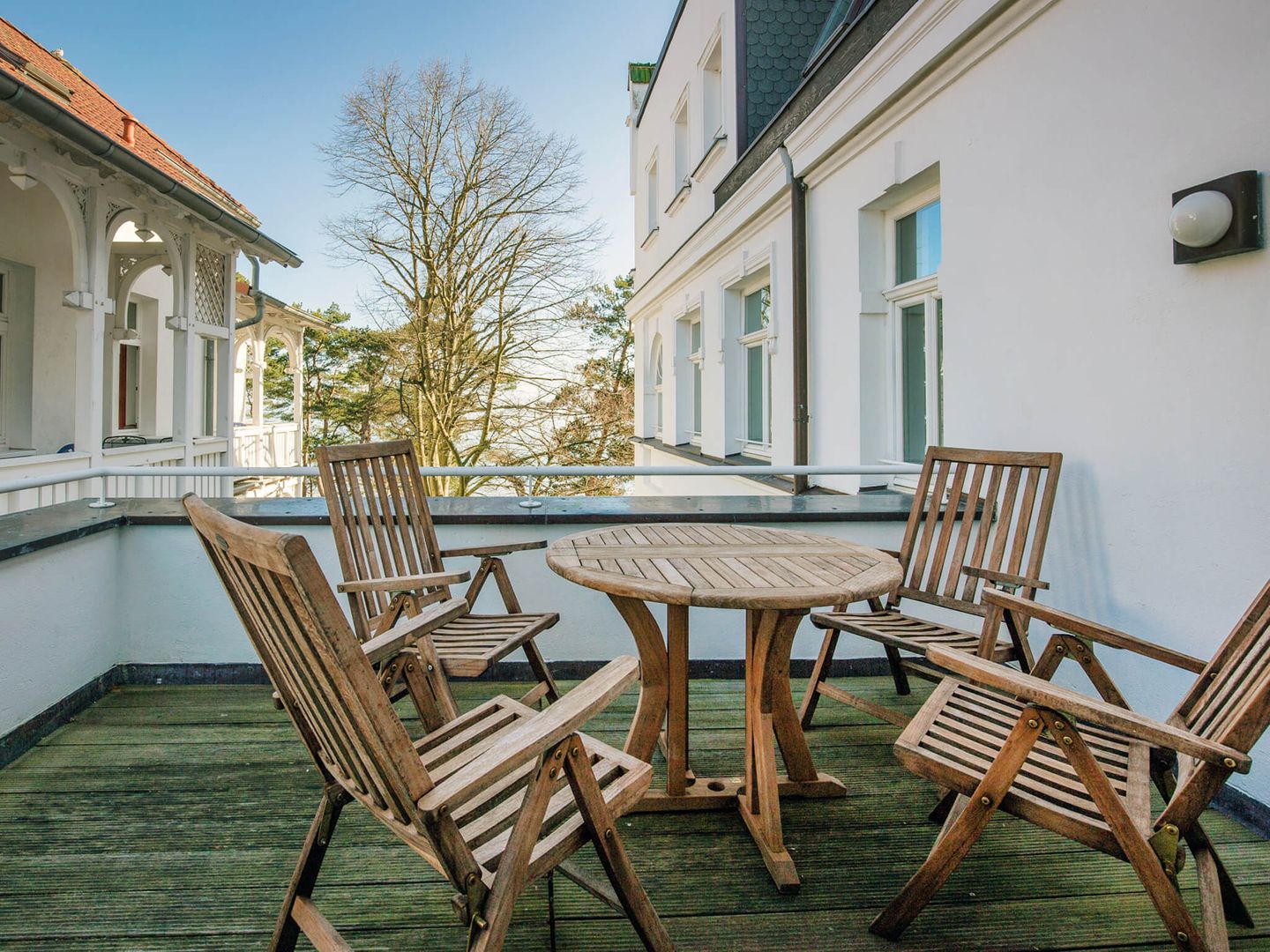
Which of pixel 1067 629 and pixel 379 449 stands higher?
pixel 379 449

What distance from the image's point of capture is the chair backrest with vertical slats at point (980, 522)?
2.50 meters

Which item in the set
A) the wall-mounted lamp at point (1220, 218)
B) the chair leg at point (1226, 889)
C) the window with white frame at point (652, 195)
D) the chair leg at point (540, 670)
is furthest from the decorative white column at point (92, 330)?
the window with white frame at point (652, 195)

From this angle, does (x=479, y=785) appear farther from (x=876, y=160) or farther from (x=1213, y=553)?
(x=876, y=160)

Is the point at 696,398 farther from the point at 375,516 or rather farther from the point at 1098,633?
the point at 1098,633

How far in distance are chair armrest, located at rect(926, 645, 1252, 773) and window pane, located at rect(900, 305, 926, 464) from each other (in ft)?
9.49

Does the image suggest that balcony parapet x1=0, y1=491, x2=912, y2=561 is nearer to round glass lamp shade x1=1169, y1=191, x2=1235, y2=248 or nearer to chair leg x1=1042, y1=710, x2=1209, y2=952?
round glass lamp shade x1=1169, y1=191, x2=1235, y2=248

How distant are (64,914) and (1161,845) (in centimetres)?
217

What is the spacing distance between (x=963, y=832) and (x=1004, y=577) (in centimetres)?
118

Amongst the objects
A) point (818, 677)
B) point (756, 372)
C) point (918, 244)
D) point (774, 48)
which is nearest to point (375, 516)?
point (818, 677)

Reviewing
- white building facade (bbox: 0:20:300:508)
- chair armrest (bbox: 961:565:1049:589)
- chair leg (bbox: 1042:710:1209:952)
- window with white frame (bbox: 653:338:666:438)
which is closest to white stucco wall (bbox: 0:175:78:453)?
white building facade (bbox: 0:20:300:508)

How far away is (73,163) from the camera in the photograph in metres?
5.27

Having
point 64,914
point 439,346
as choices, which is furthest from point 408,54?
point 64,914

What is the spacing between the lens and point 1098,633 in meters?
1.71

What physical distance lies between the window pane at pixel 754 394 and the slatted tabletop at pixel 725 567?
13.6ft
